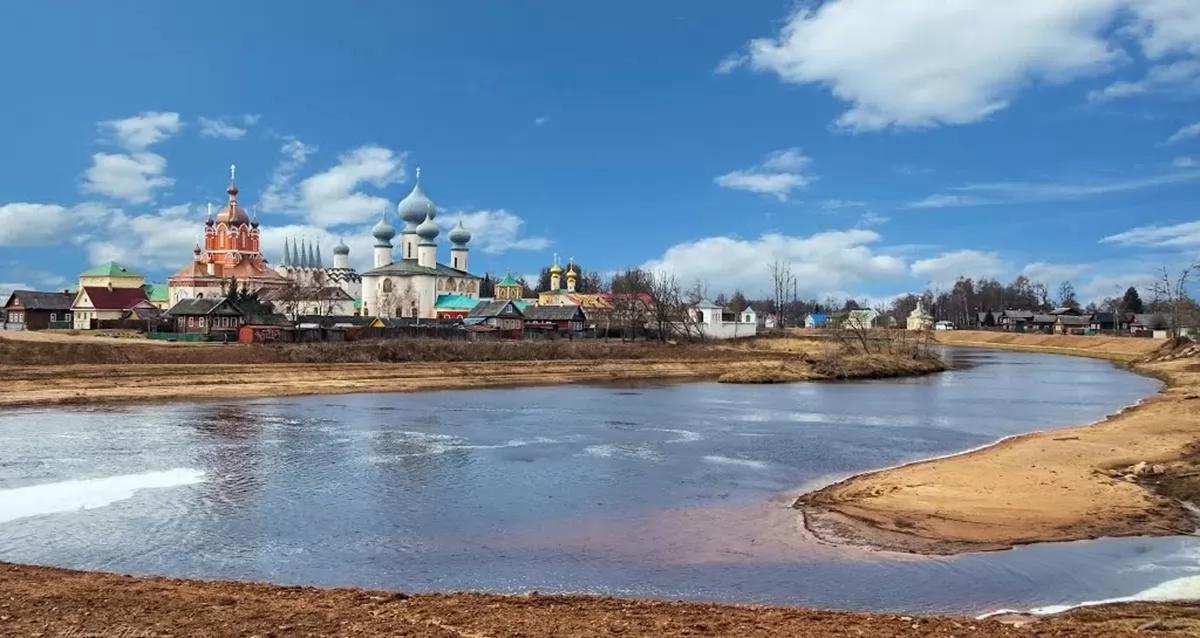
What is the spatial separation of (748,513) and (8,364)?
42769 mm

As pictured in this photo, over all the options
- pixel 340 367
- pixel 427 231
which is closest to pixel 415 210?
pixel 427 231

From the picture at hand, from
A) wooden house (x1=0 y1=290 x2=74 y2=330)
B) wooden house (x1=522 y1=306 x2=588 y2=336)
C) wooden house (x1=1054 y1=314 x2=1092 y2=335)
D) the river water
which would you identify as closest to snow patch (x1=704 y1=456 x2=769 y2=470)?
the river water

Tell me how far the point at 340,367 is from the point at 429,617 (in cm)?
4549

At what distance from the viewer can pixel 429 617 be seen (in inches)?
357

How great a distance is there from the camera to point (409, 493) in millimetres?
18016

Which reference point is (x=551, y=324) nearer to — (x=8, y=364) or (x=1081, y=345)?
(x=8, y=364)

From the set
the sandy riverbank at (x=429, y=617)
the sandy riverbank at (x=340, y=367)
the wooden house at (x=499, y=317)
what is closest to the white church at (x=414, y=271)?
the wooden house at (x=499, y=317)

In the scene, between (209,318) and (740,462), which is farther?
(209,318)

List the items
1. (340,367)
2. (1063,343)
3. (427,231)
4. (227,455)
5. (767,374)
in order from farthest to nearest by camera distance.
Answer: (427,231)
(1063,343)
(767,374)
(340,367)
(227,455)

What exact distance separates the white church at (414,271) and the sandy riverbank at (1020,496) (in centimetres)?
8627

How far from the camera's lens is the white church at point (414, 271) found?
105 metres

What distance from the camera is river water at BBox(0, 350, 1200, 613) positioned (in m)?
12.0

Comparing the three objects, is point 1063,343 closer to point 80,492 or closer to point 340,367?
point 340,367

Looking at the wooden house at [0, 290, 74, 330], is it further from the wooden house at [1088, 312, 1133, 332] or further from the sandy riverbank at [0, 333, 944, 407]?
the wooden house at [1088, 312, 1133, 332]
